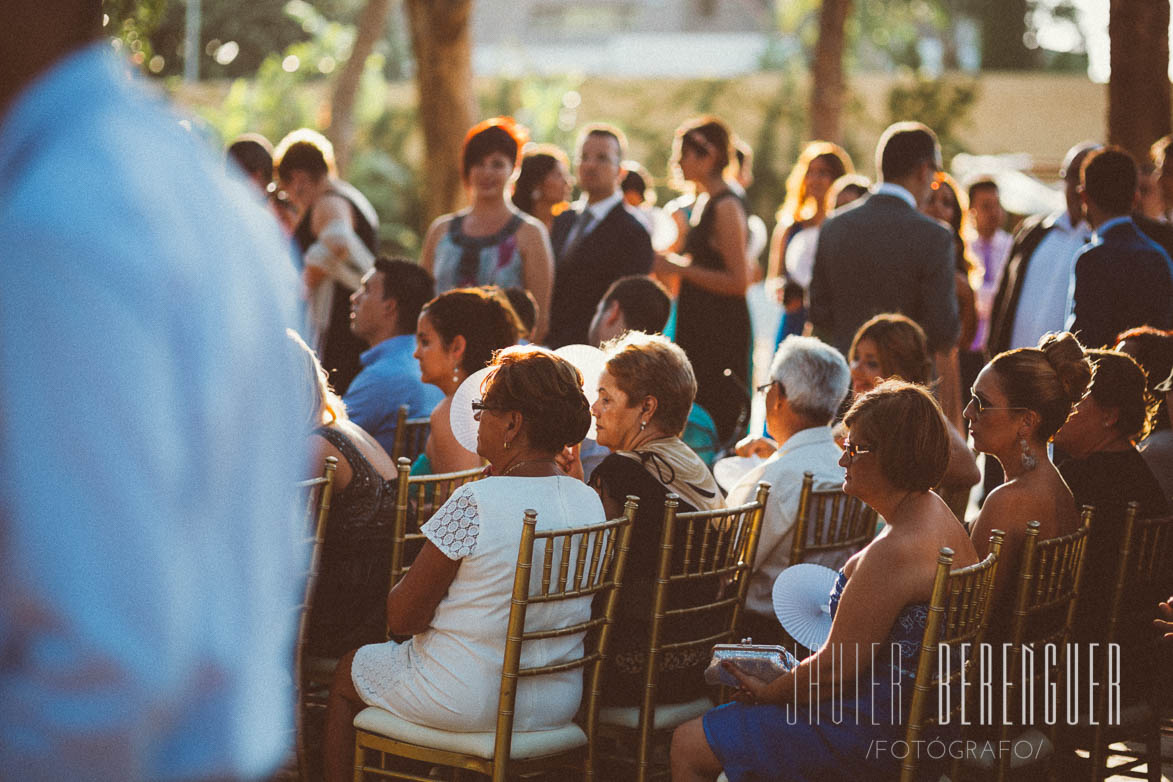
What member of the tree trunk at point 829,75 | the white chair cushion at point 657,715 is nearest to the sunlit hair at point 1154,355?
the white chair cushion at point 657,715

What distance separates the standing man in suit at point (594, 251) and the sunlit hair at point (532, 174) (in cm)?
51

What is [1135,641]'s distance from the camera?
326 centimetres

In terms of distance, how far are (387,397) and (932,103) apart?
70.4ft

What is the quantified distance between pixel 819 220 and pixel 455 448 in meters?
3.83

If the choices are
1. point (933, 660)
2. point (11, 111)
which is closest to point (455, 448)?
point (933, 660)

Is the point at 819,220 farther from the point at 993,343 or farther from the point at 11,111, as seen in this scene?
the point at 11,111

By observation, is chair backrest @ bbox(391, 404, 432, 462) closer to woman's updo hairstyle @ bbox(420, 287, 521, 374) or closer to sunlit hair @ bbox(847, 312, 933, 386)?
woman's updo hairstyle @ bbox(420, 287, 521, 374)

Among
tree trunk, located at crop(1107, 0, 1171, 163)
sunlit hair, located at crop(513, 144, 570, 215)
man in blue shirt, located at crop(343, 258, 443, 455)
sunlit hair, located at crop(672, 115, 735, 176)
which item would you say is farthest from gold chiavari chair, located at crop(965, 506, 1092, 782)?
tree trunk, located at crop(1107, 0, 1171, 163)

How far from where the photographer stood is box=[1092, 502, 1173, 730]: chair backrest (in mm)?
3129

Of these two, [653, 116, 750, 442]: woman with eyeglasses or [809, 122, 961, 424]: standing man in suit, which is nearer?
[809, 122, 961, 424]: standing man in suit

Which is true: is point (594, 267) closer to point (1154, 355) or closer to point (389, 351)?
point (389, 351)

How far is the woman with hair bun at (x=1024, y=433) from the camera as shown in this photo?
3059 mm

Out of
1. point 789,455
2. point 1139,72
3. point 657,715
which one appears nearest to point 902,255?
point 789,455

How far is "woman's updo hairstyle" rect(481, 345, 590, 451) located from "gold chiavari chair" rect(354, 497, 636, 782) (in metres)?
0.22
